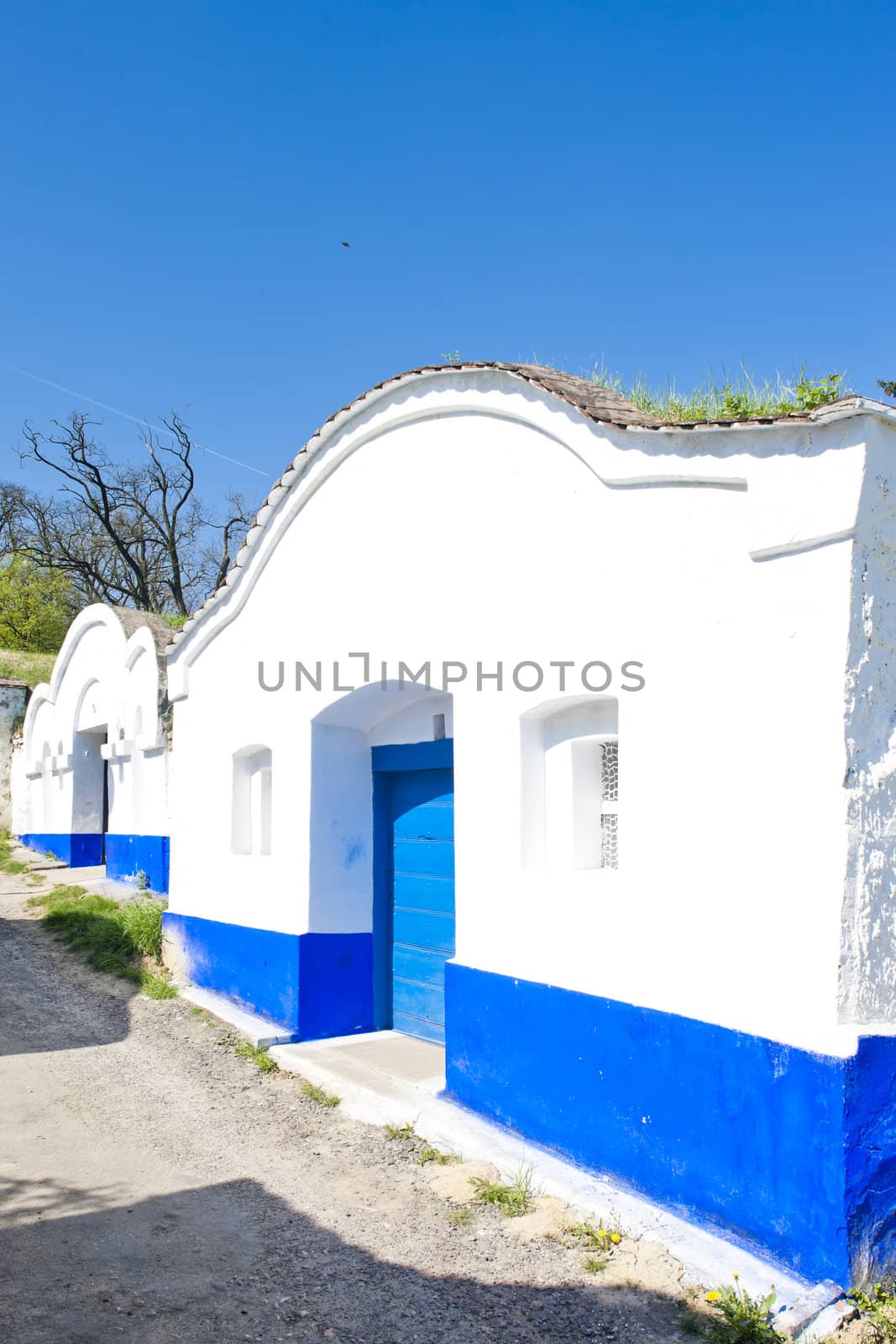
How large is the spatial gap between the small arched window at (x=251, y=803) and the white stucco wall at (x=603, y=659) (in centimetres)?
50

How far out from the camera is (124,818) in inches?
538

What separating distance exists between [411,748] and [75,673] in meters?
10.3

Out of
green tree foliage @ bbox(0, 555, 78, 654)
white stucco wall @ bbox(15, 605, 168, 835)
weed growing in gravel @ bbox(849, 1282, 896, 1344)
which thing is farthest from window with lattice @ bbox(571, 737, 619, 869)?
green tree foliage @ bbox(0, 555, 78, 654)

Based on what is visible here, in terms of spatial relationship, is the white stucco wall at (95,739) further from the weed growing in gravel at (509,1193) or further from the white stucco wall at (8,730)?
the weed growing in gravel at (509,1193)

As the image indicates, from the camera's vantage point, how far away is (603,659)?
4961 millimetres

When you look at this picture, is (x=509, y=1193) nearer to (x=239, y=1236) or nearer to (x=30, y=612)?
(x=239, y=1236)

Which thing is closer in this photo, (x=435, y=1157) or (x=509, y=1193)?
(x=509, y=1193)

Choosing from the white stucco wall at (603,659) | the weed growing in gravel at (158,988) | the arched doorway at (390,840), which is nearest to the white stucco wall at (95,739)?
the weed growing in gravel at (158,988)

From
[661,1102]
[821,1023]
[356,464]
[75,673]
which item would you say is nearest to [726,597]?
[821,1023]

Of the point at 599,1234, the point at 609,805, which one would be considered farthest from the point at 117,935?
the point at 599,1234

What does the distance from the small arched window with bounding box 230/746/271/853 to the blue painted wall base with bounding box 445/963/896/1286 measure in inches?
133

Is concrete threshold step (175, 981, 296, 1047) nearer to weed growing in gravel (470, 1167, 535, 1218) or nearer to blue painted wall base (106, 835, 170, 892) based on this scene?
weed growing in gravel (470, 1167, 535, 1218)

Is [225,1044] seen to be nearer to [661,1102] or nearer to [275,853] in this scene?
[275,853]

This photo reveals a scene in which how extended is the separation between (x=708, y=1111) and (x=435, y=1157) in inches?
67.1
